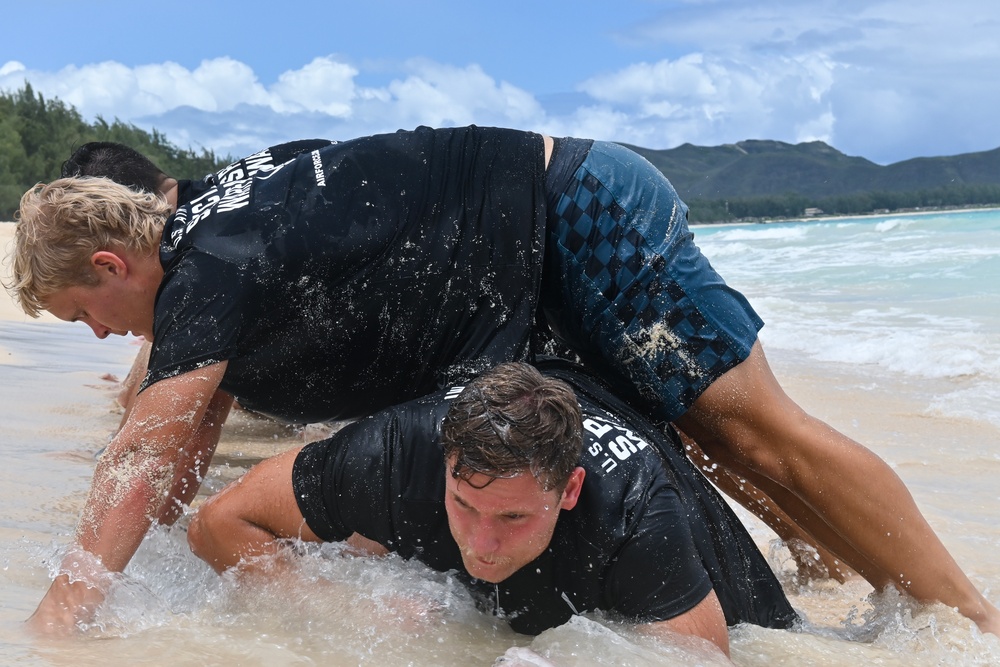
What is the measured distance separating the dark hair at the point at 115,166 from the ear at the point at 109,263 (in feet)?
4.27

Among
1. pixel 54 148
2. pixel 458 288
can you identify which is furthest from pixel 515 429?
pixel 54 148

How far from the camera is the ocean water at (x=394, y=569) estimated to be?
2658 mm

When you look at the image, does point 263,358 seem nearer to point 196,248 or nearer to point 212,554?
point 196,248

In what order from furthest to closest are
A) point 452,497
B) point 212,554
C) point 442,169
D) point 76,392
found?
point 76,392
point 442,169
point 212,554
point 452,497

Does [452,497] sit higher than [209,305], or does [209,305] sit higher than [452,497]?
[209,305]

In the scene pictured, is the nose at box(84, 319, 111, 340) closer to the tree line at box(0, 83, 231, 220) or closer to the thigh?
the thigh

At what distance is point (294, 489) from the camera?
9.11ft

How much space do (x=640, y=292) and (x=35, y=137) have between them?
34353mm

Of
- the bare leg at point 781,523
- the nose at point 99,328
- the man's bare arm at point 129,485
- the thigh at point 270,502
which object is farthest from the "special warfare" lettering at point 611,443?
the nose at point 99,328

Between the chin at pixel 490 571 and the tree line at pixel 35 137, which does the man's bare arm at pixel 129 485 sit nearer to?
the chin at pixel 490 571

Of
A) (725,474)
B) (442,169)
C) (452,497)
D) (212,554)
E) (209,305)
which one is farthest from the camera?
(725,474)

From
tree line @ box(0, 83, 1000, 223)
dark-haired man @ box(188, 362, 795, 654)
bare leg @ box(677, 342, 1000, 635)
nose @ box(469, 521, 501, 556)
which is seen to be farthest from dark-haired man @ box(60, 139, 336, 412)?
tree line @ box(0, 83, 1000, 223)

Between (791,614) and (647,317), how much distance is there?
910mm

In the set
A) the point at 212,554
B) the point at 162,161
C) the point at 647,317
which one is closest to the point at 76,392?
the point at 212,554
